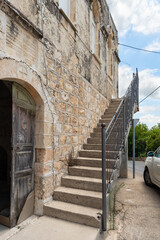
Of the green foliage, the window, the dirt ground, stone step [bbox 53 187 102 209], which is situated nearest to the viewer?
the dirt ground

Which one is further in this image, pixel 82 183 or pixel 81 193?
pixel 82 183

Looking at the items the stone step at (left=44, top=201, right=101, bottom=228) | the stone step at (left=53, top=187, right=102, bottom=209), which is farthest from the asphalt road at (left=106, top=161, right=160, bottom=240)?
the stone step at (left=53, top=187, right=102, bottom=209)

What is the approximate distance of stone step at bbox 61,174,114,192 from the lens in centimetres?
307

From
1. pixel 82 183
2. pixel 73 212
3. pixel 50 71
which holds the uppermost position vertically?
pixel 50 71

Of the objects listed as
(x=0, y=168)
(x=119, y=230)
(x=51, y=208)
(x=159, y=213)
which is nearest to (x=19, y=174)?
(x=51, y=208)

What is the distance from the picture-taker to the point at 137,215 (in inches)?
122

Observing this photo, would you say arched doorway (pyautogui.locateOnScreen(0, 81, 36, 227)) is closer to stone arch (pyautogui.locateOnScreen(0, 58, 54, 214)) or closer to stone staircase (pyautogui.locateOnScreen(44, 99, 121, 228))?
stone arch (pyautogui.locateOnScreen(0, 58, 54, 214))

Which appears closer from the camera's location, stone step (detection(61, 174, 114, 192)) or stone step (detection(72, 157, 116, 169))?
stone step (detection(61, 174, 114, 192))

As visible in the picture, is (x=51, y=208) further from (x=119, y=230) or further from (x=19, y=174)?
(x=119, y=230)

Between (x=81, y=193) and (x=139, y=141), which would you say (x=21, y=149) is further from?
(x=139, y=141)

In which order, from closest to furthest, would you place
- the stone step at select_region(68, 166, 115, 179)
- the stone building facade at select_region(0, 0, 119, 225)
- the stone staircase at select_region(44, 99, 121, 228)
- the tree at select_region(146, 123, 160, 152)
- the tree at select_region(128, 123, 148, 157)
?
the stone building facade at select_region(0, 0, 119, 225) → the stone staircase at select_region(44, 99, 121, 228) → the stone step at select_region(68, 166, 115, 179) → the tree at select_region(146, 123, 160, 152) → the tree at select_region(128, 123, 148, 157)

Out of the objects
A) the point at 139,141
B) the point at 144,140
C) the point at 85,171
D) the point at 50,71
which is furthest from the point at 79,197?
A: the point at 139,141

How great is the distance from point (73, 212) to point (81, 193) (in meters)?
0.40

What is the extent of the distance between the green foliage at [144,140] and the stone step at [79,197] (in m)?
12.7
